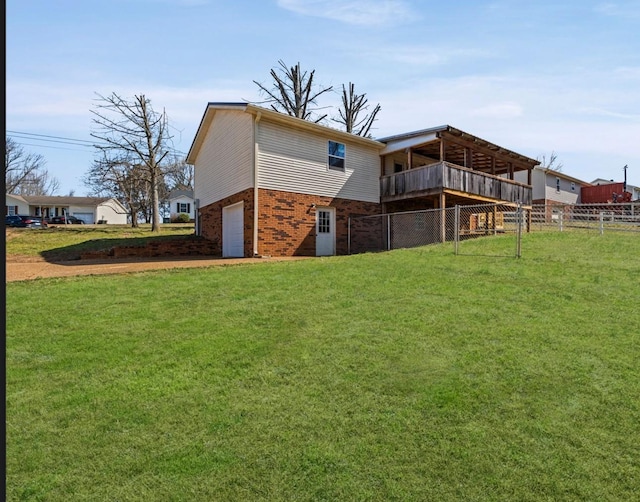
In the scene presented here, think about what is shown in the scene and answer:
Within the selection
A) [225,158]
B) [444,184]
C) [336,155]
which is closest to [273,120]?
[336,155]

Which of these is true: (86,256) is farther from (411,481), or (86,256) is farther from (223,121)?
(411,481)

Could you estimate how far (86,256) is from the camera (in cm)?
1616

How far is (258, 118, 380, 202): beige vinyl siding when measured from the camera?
1461 cm

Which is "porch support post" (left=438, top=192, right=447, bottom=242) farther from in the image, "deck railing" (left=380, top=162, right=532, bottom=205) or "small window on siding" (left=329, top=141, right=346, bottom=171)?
"small window on siding" (left=329, top=141, right=346, bottom=171)

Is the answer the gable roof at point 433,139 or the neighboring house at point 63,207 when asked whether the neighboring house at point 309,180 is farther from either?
the neighboring house at point 63,207

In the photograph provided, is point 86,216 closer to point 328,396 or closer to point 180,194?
point 180,194

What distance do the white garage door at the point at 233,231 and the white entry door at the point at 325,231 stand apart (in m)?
2.88

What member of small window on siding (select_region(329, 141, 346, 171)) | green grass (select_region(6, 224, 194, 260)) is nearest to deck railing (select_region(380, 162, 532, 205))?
small window on siding (select_region(329, 141, 346, 171))

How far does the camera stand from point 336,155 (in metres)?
16.7

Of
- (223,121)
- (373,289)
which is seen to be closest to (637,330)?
(373,289)

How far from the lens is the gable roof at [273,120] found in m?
Answer: 14.2

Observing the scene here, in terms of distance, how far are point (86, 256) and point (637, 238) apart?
20.9 m

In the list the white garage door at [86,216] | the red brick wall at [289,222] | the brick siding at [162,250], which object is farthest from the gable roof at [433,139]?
the white garage door at [86,216]

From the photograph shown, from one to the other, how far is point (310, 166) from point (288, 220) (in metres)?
2.32
